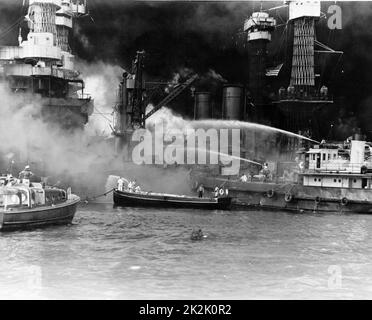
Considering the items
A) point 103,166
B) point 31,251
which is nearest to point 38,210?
point 31,251

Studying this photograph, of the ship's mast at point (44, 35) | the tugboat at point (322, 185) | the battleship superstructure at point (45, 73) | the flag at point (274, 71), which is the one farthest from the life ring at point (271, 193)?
the ship's mast at point (44, 35)

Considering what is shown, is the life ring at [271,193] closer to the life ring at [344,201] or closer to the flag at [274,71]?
the life ring at [344,201]

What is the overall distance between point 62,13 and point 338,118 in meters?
34.1

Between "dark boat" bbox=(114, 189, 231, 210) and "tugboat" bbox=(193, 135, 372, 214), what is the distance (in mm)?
3806

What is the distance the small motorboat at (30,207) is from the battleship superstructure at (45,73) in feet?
48.9

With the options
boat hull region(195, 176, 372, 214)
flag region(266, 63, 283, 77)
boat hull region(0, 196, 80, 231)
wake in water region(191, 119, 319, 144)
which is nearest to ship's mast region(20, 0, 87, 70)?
boat hull region(0, 196, 80, 231)

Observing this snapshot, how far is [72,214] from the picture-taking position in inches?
1198

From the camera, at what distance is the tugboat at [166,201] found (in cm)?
4003

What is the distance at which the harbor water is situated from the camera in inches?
553

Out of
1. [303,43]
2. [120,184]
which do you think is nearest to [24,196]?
[120,184]

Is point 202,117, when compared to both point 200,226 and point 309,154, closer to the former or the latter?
point 309,154

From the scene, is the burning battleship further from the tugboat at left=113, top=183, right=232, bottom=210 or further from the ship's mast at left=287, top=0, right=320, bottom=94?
the tugboat at left=113, top=183, right=232, bottom=210
